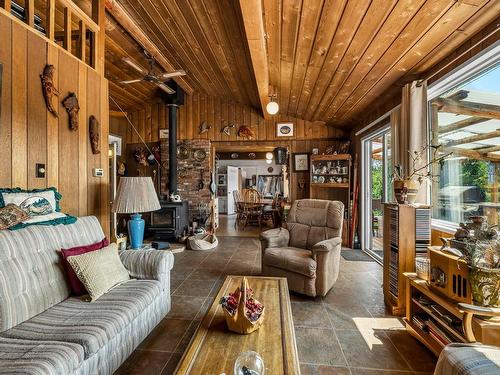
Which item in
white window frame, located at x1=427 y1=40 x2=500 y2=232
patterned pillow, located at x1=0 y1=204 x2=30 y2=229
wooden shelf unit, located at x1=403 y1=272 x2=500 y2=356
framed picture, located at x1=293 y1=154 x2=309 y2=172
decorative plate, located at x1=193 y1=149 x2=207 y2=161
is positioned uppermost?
white window frame, located at x1=427 y1=40 x2=500 y2=232

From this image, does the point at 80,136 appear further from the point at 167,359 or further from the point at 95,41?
the point at 167,359

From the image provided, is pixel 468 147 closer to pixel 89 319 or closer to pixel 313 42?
pixel 313 42

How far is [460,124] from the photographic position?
2.38m

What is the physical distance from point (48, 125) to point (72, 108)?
12.0 inches

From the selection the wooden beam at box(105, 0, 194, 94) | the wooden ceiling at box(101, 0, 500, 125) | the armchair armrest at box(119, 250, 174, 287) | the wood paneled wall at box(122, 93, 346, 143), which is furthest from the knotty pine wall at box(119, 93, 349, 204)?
the armchair armrest at box(119, 250, 174, 287)

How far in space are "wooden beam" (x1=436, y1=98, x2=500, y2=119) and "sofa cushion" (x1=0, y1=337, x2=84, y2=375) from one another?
3.13 m

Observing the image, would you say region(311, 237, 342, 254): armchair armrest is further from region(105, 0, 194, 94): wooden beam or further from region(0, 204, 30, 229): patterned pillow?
region(105, 0, 194, 94): wooden beam

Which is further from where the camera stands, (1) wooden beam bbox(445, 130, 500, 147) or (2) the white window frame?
(1) wooden beam bbox(445, 130, 500, 147)

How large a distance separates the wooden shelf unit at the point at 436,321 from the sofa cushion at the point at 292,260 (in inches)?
32.5

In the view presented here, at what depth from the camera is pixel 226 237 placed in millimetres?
5645

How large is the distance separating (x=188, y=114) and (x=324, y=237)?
14.5 feet

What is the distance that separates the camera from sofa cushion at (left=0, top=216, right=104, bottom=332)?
55.6 inches

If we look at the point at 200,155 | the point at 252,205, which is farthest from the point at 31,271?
the point at 252,205

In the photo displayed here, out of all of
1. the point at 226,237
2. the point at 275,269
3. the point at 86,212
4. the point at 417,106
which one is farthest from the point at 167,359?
the point at 226,237
